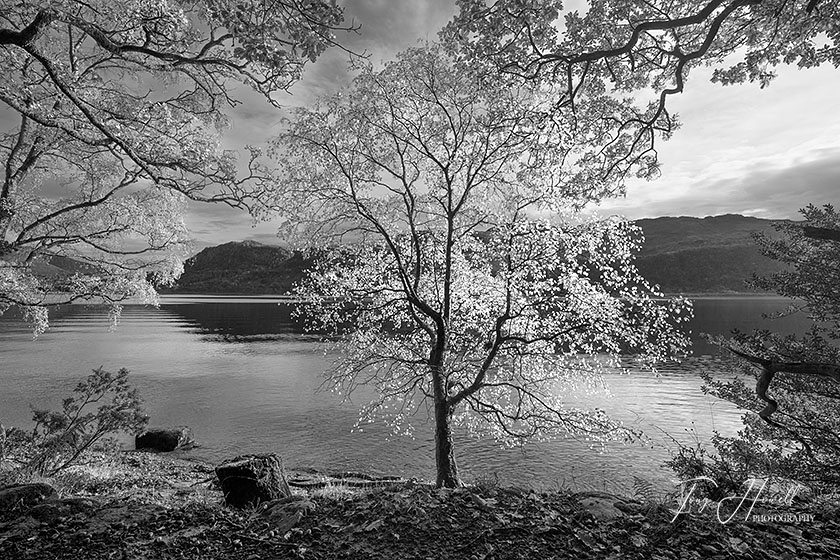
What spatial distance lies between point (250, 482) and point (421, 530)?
13.0 ft

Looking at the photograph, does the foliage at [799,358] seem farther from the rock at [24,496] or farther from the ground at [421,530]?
the rock at [24,496]

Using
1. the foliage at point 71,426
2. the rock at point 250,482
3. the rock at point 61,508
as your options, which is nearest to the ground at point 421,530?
the rock at point 61,508

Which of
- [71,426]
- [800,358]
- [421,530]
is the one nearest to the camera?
[421,530]

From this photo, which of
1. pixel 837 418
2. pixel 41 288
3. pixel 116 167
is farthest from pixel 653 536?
pixel 41 288

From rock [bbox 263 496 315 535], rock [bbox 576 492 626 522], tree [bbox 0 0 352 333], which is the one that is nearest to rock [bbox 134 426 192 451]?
tree [bbox 0 0 352 333]

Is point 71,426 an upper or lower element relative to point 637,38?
lower

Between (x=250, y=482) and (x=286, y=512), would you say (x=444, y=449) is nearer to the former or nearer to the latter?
(x=250, y=482)

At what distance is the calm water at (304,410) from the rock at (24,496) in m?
7.46

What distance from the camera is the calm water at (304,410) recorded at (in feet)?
75.6

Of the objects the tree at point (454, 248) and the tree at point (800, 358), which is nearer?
the tree at point (800, 358)

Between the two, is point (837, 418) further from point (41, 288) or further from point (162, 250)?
point (41, 288)

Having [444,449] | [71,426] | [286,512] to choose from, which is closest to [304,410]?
[71,426]

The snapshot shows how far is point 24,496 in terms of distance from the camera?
557cm

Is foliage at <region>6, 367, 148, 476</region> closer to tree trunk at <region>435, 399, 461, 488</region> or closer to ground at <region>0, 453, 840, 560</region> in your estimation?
ground at <region>0, 453, 840, 560</region>
